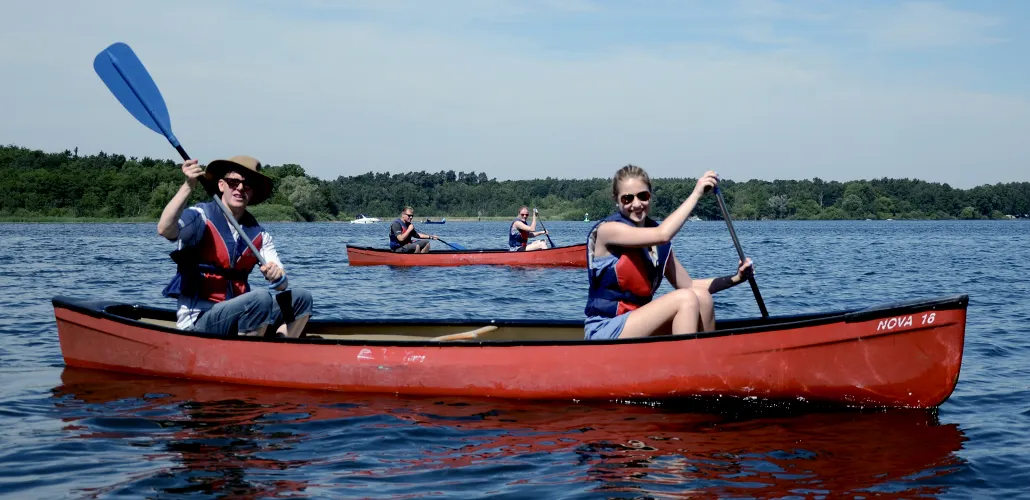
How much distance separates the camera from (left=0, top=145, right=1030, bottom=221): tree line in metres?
80.8

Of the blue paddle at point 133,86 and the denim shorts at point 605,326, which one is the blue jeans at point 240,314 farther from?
the denim shorts at point 605,326

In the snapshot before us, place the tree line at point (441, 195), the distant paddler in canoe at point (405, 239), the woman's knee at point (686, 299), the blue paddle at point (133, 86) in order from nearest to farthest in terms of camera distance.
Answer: the woman's knee at point (686, 299)
the blue paddle at point (133, 86)
the distant paddler in canoe at point (405, 239)
the tree line at point (441, 195)

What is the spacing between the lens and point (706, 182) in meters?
5.52

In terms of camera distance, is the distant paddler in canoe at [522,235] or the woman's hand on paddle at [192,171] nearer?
the woman's hand on paddle at [192,171]

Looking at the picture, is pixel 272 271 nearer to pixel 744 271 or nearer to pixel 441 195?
pixel 744 271

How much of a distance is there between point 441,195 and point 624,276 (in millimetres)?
146527

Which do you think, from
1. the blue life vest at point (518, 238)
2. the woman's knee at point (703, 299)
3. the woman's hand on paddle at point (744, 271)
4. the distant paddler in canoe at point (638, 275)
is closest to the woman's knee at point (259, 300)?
the distant paddler in canoe at point (638, 275)

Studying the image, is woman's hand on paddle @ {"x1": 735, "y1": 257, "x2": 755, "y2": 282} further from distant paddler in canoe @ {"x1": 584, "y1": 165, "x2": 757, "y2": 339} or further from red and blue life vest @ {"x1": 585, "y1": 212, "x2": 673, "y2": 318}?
red and blue life vest @ {"x1": 585, "y1": 212, "x2": 673, "y2": 318}

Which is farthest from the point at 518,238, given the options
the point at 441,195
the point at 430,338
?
the point at 441,195

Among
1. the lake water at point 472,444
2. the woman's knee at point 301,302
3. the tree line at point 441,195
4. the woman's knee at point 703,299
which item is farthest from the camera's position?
the tree line at point 441,195

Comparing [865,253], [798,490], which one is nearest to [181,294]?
[798,490]

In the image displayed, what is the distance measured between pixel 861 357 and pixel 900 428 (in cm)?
45

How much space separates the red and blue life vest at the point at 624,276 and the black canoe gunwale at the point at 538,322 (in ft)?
0.82

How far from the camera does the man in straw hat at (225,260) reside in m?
6.39
